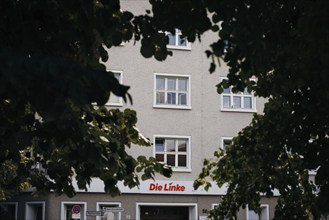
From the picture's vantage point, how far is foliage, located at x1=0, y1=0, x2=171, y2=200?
4.30m

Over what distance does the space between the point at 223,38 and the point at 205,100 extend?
23344 millimetres

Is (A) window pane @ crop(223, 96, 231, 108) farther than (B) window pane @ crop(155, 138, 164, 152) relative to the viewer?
Yes

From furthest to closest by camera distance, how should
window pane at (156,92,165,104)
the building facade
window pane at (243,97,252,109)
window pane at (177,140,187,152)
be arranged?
window pane at (243,97,252,109)
window pane at (156,92,165,104)
window pane at (177,140,187,152)
the building facade

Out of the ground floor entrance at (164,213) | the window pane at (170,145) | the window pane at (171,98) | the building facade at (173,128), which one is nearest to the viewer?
the building facade at (173,128)

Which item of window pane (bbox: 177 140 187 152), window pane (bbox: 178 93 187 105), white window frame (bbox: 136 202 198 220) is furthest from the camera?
window pane (bbox: 178 93 187 105)

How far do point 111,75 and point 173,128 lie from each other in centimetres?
2327

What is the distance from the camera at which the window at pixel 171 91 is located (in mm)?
28402

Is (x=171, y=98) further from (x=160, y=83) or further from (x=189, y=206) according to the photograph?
(x=189, y=206)

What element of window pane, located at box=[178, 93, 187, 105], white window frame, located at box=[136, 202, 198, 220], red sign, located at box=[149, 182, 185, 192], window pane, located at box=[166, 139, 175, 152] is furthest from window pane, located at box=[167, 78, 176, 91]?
white window frame, located at box=[136, 202, 198, 220]

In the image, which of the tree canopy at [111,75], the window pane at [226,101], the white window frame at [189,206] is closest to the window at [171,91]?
the window pane at [226,101]

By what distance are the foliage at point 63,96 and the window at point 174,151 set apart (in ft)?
60.5

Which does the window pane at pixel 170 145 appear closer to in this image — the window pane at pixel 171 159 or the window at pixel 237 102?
the window pane at pixel 171 159

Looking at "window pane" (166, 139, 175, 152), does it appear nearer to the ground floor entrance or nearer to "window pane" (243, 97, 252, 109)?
the ground floor entrance

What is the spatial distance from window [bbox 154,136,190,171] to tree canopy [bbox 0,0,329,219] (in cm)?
1809
